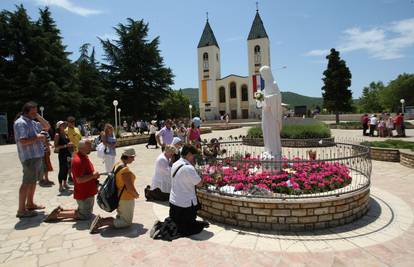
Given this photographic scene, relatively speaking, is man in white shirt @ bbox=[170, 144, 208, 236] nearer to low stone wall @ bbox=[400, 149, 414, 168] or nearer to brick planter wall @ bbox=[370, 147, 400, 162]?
low stone wall @ bbox=[400, 149, 414, 168]

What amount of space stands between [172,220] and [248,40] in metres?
60.7

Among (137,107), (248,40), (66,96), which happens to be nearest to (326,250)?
(66,96)

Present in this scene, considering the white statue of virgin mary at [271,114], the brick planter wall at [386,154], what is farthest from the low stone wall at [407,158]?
the white statue of virgin mary at [271,114]

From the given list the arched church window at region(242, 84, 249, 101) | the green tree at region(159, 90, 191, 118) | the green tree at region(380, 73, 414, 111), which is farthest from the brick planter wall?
the green tree at region(380, 73, 414, 111)

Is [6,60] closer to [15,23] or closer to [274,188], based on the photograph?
[15,23]

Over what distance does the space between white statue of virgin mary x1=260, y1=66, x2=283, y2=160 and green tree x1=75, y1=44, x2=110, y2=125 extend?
32.9 m

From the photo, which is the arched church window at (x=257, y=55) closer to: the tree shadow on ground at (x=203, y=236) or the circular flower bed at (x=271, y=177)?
the circular flower bed at (x=271, y=177)

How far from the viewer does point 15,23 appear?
30094mm

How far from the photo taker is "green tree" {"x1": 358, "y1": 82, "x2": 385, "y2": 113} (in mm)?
84500

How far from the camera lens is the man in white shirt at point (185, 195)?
15.6ft

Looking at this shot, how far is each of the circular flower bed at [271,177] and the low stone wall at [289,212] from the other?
26 cm

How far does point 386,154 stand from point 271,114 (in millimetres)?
7272

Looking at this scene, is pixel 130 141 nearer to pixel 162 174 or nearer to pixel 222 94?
pixel 162 174

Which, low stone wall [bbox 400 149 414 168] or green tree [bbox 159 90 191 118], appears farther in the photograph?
green tree [bbox 159 90 191 118]
